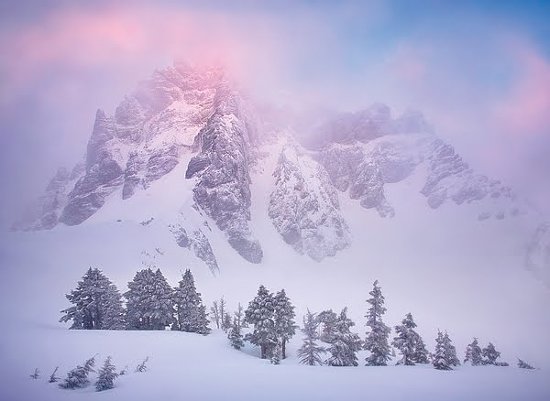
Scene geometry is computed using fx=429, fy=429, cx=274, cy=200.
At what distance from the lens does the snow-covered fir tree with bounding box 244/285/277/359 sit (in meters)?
50.6

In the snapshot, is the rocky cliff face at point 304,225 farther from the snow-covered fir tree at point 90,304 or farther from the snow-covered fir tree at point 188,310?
the snow-covered fir tree at point 90,304

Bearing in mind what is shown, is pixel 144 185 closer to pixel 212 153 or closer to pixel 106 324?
pixel 212 153

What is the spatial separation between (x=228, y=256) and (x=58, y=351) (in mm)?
127941

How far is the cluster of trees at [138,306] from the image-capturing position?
186 feet

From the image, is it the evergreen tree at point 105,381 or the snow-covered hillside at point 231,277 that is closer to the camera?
the evergreen tree at point 105,381

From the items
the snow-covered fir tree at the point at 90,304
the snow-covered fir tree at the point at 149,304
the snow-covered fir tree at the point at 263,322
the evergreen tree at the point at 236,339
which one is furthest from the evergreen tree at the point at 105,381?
the snow-covered fir tree at the point at 90,304

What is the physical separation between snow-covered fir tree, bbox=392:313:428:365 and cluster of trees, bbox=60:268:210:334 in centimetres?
2985

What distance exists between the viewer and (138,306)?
59781 mm

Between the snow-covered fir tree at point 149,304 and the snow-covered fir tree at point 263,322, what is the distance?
13307mm

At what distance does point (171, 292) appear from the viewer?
6047 cm

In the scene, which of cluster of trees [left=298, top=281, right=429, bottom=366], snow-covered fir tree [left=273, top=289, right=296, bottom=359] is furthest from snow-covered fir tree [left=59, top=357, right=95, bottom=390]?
Result: snow-covered fir tree [left=273, top=289, right=296, bottom=359]

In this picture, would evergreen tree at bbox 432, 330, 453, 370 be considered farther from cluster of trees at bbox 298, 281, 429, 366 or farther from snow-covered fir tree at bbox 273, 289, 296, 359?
snow-covered fir tree at bbox 273, 289, 296, 359

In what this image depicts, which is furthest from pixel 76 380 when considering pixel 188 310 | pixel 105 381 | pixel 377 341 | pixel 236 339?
pixel 188 310

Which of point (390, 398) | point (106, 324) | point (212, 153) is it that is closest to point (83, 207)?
point (212, 153)
